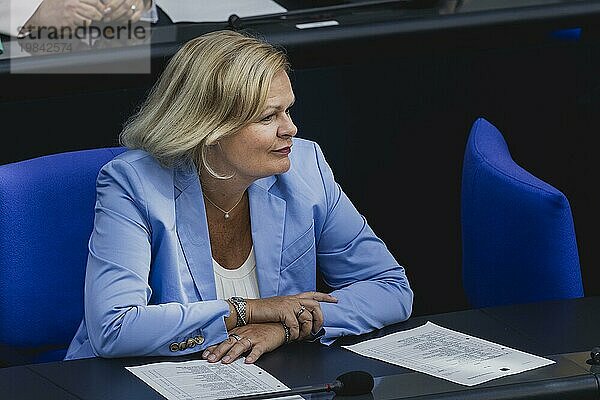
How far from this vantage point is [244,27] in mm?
3109

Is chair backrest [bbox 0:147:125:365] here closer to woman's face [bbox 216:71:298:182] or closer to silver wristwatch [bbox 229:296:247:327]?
woman's face [bbox 216:71:298:182]

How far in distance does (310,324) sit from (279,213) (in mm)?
292

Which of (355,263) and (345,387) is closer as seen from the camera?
(345,387)

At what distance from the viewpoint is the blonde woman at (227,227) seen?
2285 millimetres

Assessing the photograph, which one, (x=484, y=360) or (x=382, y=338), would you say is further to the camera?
(x=382, y=338)

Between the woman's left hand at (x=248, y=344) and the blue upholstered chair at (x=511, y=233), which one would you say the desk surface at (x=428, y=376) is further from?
the blue upholstered chair at (x=511, y=233)

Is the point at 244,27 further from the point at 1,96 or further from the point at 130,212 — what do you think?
the point at 130,212

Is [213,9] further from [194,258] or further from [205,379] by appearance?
[205,379]

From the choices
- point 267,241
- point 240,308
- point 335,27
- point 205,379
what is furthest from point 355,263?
point 335,27

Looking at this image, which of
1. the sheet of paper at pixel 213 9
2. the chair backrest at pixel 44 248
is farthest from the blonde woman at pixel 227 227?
the sheet of paper at pixel 213 9

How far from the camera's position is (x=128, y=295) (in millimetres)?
2275

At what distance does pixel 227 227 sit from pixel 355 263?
0.26m

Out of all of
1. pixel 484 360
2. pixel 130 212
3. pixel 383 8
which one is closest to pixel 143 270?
pixel 130 212

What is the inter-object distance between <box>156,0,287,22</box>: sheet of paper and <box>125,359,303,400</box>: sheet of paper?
1246 millimetres
